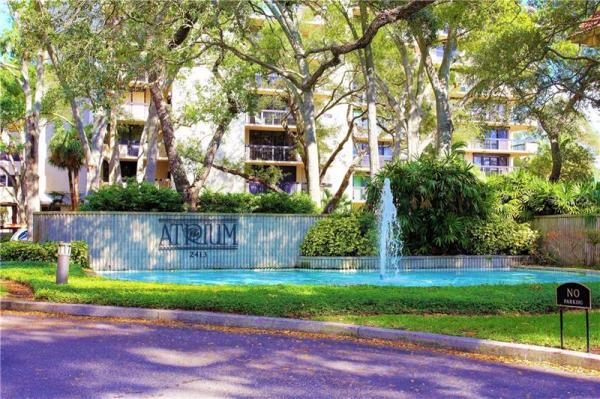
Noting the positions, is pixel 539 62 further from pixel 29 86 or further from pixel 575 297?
pixel 29 86

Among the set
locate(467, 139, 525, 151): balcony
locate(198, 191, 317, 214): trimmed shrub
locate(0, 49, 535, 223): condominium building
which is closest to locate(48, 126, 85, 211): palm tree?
locate(0, 49, 535, 223): condominium building

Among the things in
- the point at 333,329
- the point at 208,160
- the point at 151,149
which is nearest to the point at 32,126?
the point at 151,149

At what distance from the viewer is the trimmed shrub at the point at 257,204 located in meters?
21.8

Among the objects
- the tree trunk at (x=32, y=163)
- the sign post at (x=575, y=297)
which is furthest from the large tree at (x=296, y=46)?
the sign post at (x=575, y=297)

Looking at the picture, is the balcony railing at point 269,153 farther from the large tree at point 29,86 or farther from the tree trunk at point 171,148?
the tree trunk at point 171,148

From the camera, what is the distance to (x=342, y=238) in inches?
800

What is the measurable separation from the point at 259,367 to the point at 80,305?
454 cm

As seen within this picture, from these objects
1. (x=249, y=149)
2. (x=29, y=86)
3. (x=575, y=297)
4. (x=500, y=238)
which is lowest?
(x=575, y=297)

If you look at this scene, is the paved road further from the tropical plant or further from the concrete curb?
the tropical plant

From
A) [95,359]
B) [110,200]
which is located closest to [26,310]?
[95,359]

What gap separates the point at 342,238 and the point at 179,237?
5.22 meters

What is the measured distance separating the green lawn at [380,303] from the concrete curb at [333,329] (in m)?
0.31

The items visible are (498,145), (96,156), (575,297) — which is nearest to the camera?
(575,297)

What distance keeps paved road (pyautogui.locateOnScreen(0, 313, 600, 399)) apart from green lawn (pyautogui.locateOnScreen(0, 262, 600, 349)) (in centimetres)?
120
